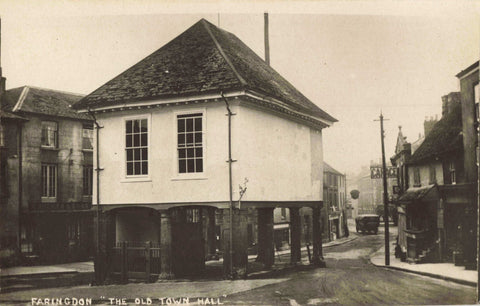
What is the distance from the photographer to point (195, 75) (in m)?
14.1

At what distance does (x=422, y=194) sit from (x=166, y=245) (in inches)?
458

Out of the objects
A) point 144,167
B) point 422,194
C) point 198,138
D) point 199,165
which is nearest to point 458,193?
point 422,194

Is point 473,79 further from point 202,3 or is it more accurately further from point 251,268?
point 251,268

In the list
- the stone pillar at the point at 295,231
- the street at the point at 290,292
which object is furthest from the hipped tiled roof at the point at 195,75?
the street at the point at 290,292

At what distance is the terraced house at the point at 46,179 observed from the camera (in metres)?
21.7

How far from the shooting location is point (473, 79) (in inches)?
445

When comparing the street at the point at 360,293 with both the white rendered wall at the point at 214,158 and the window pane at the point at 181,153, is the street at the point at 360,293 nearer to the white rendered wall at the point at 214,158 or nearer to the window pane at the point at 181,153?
the white rendered wall at the point at 214,158

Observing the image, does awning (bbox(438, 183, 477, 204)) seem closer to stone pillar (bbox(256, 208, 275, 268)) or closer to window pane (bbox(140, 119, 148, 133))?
stone pillar (bbox(256, 208, 275, 268))

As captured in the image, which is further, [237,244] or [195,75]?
[195,75]

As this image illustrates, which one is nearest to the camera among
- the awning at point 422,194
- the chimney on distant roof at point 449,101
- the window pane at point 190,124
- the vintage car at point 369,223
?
the chimney on distant roof at point 449,101

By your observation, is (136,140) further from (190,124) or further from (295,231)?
(295,231)

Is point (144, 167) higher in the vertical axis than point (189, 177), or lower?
higher

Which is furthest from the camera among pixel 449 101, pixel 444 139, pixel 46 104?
pixel 46 104

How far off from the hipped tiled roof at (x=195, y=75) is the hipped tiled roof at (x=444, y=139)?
3.92 metres
